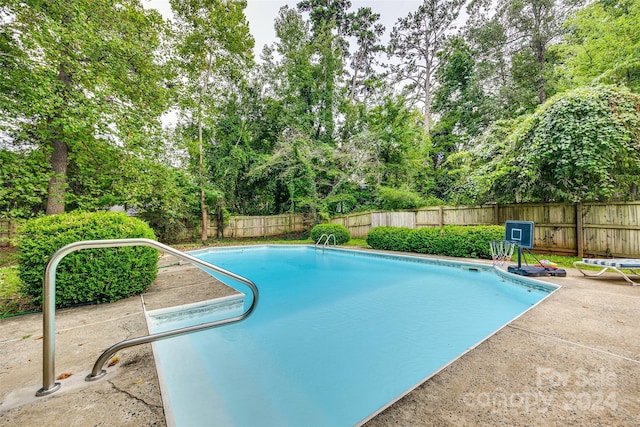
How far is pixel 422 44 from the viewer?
18.0 metres

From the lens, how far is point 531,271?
5020 mm

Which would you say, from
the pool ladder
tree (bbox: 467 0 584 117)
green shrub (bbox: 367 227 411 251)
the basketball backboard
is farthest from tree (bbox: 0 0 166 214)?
tree (bbox: 467 0 584 117)

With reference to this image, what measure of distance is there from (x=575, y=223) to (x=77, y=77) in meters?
14.0

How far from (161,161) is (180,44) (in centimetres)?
770

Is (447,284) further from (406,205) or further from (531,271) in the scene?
(406,205)

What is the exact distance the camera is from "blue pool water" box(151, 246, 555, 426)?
2.20 meters

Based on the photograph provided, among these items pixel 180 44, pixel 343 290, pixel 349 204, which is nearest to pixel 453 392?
pixel 343 290

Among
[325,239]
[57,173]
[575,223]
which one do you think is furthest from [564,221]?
[57,173]

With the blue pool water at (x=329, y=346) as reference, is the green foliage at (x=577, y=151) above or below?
above

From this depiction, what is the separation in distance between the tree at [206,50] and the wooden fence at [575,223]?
1350cm

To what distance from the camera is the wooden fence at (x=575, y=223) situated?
21.0ft

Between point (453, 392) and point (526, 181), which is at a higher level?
A: point (526, 181)

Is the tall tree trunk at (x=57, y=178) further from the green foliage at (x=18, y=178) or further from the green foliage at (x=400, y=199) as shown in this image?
the green foliage at (x=400, y=199)

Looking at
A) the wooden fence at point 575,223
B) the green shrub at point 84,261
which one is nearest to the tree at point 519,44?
the wooden fence at point 575,223
